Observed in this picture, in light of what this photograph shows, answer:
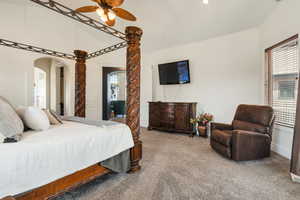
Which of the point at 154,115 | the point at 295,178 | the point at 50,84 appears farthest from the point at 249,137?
the point at 50,84

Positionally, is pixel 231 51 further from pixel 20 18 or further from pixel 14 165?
pixel 20 18

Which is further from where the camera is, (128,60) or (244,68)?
(244,68)

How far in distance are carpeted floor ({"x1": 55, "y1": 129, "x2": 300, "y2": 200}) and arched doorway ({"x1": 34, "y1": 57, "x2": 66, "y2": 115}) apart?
13.2 ft

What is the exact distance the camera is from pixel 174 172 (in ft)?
6.93

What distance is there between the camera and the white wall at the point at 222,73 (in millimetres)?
3572

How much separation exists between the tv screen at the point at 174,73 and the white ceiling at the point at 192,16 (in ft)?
2.37

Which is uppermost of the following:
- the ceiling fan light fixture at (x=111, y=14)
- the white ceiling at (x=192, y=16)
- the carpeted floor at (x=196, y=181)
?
the white ceiling at (x=192, y=16)

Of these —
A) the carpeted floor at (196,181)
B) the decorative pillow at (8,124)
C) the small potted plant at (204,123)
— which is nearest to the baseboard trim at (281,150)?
the carpeted floor at (196,181)

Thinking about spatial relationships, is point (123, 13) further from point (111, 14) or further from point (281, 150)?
point (281, 150)

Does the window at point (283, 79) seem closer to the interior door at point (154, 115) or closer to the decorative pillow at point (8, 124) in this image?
the interior door at point (154, 115)

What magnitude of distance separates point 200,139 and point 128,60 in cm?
285

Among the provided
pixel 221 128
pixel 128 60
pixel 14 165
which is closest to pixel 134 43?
pixel 128 60

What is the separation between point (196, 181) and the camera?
1.89m

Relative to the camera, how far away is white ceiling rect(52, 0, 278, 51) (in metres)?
3.04
